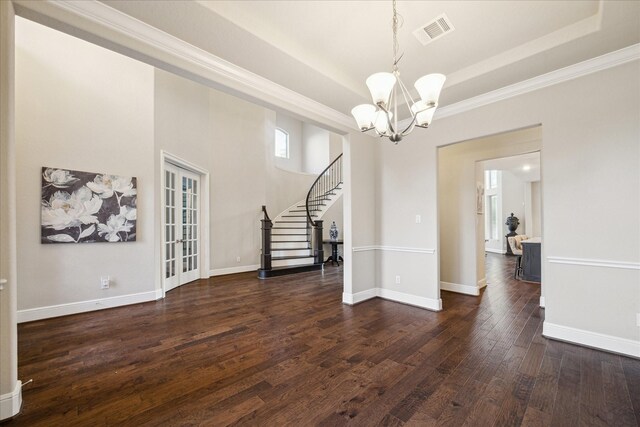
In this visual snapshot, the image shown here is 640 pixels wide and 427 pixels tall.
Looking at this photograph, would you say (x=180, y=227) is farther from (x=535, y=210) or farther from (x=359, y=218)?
(x=535, y=210)

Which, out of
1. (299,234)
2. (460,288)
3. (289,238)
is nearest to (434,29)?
(460,288)

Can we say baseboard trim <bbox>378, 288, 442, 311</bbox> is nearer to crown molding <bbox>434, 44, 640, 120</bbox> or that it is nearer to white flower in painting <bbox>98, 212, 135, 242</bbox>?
crown molding <bbox>434, 44, 640, 120</bbox>

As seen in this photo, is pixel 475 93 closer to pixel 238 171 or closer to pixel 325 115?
pixel 325 115

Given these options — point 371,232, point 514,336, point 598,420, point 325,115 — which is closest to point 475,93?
point 325,115

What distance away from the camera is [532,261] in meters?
5.51

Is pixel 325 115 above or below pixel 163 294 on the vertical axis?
above

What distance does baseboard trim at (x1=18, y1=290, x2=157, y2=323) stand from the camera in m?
3.26

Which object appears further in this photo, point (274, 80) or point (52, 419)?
point (274, 80)

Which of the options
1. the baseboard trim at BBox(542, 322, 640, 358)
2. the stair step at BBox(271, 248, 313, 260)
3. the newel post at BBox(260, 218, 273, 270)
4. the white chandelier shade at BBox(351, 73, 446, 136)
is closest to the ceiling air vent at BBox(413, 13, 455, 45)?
the white chandelier shade at BBox(351, 73, 446, 136)

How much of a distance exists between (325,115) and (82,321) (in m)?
3.94

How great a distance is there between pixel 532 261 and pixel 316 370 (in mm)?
5475

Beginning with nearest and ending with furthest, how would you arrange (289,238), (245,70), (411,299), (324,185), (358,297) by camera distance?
(245,70), (411,299), (358,297), (289,238), (324,185)

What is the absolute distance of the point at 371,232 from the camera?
4.29 meters

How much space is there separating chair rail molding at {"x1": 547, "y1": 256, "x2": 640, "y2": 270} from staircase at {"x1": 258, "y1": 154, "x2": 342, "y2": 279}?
4624mm
